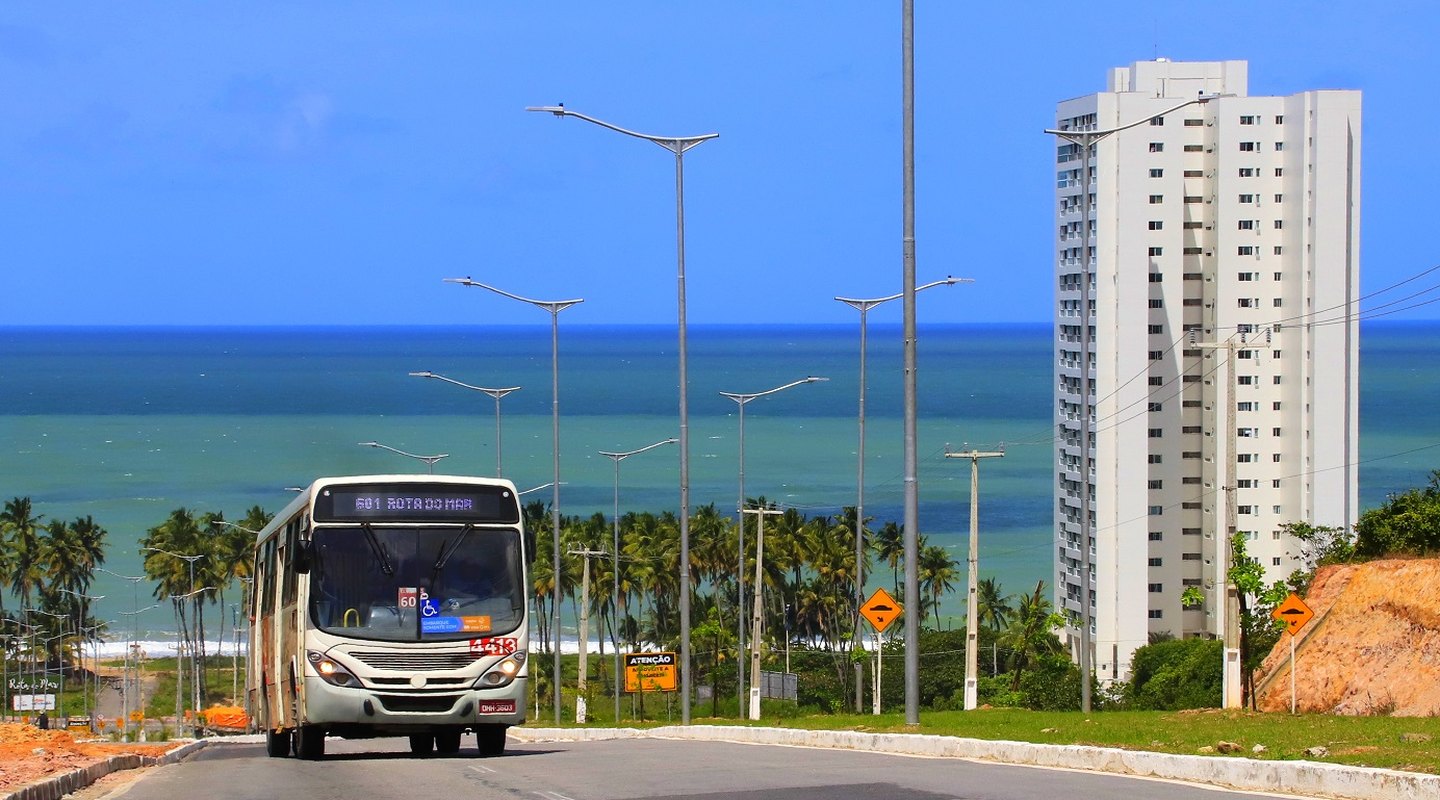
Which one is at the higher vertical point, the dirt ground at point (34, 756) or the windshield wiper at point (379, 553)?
the windshield wiper at point (379, 553)

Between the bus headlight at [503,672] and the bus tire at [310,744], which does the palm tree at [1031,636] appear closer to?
the bus tire at [310,744]

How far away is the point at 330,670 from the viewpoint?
20453mm

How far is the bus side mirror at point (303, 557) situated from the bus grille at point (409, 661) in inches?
40.6

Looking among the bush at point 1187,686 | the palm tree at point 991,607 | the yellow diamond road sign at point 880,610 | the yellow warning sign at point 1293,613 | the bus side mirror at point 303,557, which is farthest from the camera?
the palm tree at point 991,607

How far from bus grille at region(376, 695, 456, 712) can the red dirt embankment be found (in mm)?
16914

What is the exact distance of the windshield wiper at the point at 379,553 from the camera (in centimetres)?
2073

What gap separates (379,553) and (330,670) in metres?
1.32

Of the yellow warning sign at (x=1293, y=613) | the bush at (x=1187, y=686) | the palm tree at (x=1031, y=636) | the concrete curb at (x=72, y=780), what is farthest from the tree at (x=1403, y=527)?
the palm tree at (x=1031, y=636)

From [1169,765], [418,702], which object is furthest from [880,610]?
[1169,765]

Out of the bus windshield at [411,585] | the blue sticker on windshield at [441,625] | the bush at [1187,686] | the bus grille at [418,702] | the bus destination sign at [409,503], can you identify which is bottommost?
the bush at [1187,686]

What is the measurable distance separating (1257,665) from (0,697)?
259 ft

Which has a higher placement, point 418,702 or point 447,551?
point 447,551

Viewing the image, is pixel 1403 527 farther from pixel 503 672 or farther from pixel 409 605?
pixel 409 605

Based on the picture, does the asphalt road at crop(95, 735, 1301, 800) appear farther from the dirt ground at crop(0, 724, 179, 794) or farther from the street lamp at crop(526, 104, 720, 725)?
the street lamp at crop(526, 104, 720, 725)
